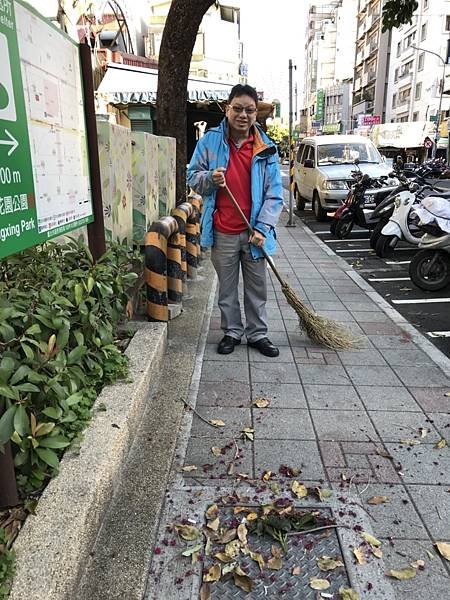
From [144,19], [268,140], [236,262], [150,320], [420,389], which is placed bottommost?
[420,389]

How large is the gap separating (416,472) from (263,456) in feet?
2.61

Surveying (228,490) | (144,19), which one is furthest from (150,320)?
(144,19)

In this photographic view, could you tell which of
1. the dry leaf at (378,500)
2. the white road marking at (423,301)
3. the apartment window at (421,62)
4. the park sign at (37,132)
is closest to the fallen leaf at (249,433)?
the dry leaf at (378,500)

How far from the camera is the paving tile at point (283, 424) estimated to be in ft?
9.78

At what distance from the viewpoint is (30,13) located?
215 centimetres

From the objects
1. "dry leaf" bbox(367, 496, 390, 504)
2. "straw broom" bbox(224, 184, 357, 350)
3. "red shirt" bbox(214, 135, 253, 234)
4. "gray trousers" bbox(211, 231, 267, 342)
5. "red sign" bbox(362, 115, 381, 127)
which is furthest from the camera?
"red sign" bbox(362, 115, 381, 127)

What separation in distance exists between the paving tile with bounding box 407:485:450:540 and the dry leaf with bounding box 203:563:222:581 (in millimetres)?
956

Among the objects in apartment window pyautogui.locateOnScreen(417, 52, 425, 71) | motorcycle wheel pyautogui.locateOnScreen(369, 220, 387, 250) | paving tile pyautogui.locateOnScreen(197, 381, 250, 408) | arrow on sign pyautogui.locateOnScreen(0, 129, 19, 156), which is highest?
apartment window pyautogui.locateOnScreen(417, 52, 425, 71)

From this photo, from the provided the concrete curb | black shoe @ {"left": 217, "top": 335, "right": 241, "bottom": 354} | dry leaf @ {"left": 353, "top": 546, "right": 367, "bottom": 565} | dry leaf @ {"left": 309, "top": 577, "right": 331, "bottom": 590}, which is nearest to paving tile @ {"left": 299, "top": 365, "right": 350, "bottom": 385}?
black shoe @ {"left": 217, "top": 335, "right": 241, "bottom": 354}

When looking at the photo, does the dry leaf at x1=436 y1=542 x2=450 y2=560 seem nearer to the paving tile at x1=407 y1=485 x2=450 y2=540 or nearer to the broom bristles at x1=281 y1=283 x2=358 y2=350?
the paving tile at x1=407 y1=485 x2=450 y2=540

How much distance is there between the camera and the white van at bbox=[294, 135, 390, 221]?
12172mm

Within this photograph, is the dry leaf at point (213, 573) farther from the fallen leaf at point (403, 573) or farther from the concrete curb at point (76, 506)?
the fallen leaf at point (403, 573)

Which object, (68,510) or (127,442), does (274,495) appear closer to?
(127,442)

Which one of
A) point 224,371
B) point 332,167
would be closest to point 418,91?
point 332,167
